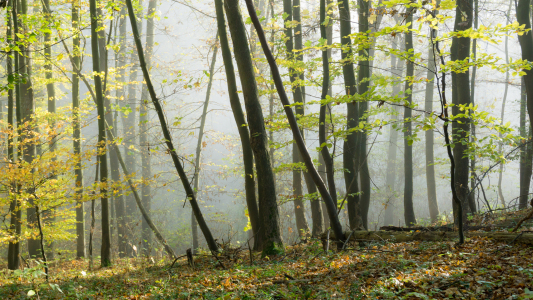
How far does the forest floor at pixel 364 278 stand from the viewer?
2.91 meters

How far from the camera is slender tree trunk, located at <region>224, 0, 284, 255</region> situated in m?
5.72

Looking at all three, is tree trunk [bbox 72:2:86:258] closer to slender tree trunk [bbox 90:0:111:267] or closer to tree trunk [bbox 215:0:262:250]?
slender tree trunk [bbox 90:0:111:267]

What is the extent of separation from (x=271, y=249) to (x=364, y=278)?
2.33 meters

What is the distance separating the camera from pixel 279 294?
132 inches

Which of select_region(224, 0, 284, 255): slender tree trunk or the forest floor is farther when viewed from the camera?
select_region(224, 0, 284, 255): slender tree trunk

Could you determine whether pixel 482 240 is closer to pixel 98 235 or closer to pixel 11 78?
pixel 11 78

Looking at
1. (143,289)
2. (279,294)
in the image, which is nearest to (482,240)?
(279,294)

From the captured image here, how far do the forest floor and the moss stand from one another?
14 cm

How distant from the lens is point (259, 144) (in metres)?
5.84

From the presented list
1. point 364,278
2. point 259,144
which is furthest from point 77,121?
point 364,278

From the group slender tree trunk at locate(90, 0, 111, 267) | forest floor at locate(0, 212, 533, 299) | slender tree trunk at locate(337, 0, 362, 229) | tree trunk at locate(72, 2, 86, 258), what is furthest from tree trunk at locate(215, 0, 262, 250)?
tree trunk at locate(72, 2, 86, 258)

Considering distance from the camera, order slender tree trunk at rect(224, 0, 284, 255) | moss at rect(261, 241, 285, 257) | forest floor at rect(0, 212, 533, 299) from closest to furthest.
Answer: forest floor at rect(0, 212, 533, 299) → moss at rect(261, 241, 285, 257) → slender tree trunk at rect(224, 0, 284, 255)

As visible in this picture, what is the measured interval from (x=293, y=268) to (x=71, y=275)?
490 cm

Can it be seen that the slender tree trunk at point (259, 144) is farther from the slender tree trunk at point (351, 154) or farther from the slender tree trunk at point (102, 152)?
the slender tree trunk at point (102, 152)
